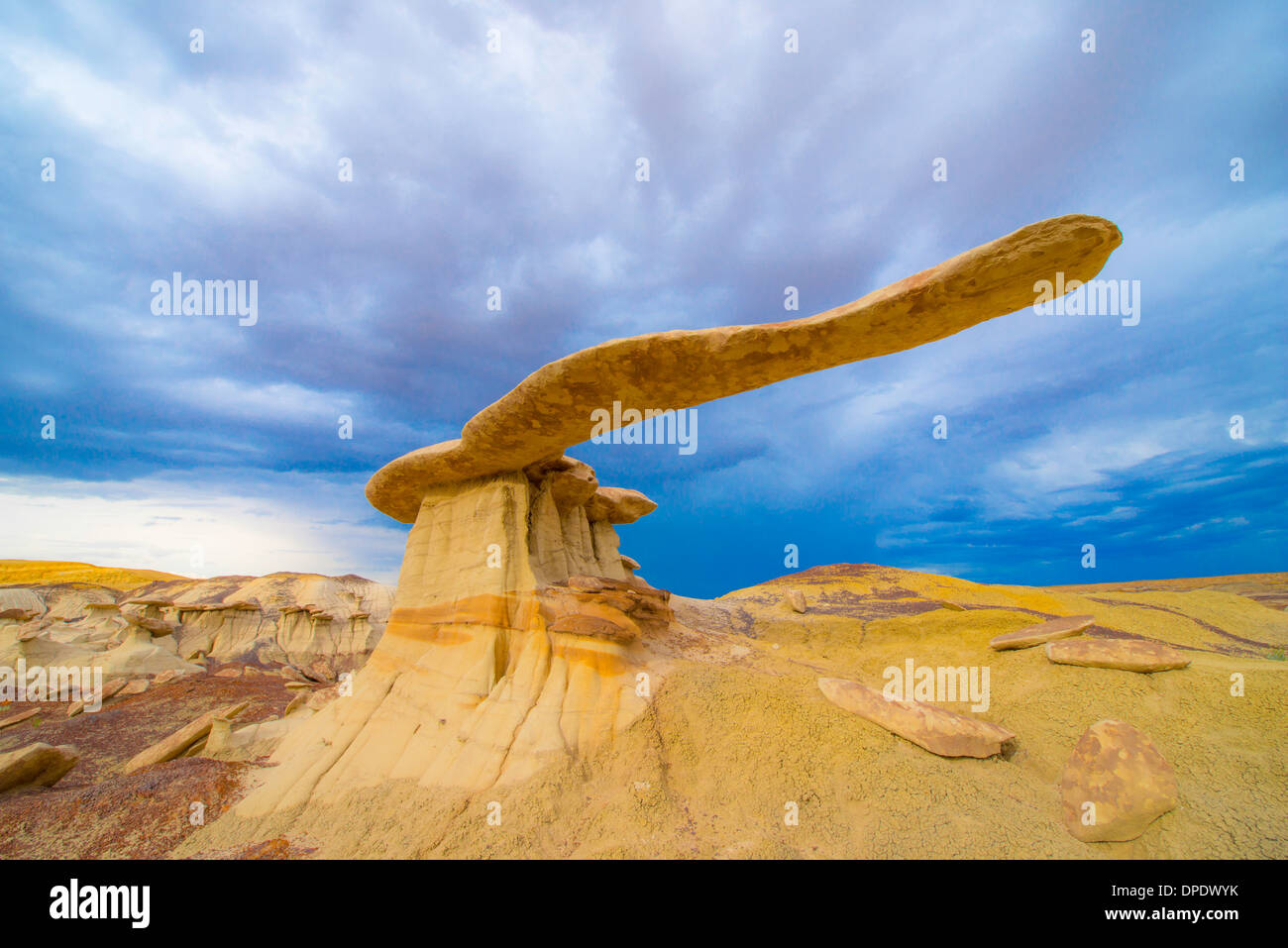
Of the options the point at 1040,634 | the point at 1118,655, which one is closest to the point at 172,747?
the point at 1040,634

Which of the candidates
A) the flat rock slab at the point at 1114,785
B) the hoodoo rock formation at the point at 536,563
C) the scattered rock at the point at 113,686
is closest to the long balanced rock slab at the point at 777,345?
the hoodoo rock formation at the point at 536,563

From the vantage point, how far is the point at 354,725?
281 inches

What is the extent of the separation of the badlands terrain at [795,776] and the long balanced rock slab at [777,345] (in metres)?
3.67

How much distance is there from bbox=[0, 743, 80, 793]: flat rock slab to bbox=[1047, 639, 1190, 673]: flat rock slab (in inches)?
555

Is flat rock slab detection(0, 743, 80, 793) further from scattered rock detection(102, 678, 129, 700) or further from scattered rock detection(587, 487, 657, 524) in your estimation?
scattered rock detection(587, 487, 657, 524)

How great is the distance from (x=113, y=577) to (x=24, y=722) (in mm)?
45832

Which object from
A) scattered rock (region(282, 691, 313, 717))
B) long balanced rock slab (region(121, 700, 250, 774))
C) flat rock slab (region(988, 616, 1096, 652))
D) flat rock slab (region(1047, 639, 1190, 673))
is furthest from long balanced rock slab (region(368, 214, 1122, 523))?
scattered rock (region(282, 691, 313, 717))

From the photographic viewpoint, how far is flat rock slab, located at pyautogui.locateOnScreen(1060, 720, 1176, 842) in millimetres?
3660

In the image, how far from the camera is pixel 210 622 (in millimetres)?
21547

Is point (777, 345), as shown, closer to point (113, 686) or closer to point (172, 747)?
point (172, 747)

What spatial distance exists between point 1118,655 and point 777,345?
5090 mm

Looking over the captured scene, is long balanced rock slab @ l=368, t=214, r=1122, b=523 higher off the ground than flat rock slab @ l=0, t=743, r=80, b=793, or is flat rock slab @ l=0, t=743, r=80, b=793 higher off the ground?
long balanced rock slab @ l=368, t=214, r=1122, b=523
